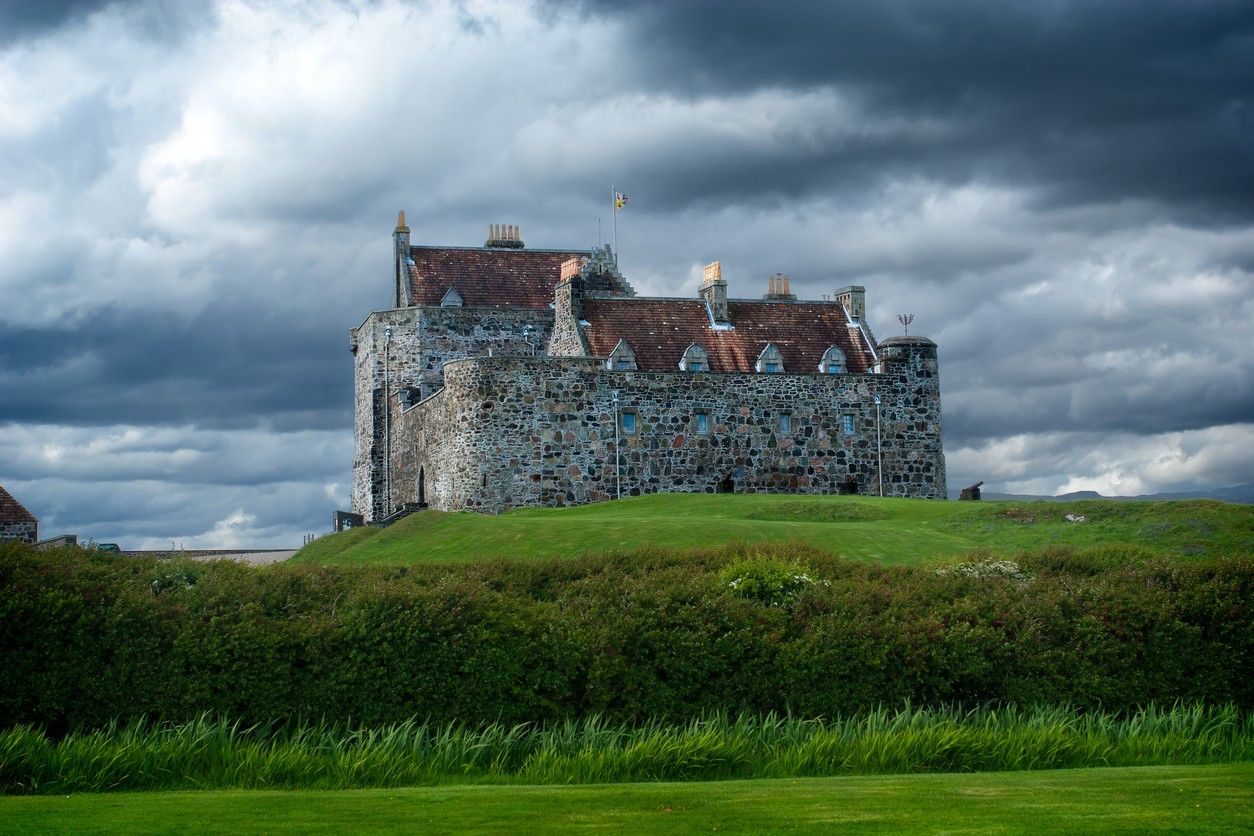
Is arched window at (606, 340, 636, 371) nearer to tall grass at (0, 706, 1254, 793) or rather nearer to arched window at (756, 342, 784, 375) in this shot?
arched window at (756, 342, 784, 375)

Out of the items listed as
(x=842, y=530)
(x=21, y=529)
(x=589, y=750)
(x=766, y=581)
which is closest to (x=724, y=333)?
(x=842, y=530)

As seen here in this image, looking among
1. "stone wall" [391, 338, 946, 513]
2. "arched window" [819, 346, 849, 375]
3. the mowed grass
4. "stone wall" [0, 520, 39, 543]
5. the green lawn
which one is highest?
"arched window" [819, 346, 849, 375]

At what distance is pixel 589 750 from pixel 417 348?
5506cm

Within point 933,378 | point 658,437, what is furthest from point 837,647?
point 933,378

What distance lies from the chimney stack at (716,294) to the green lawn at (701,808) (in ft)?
158

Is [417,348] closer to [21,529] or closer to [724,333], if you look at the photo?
[724,333]

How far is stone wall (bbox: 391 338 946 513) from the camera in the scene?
56.4m

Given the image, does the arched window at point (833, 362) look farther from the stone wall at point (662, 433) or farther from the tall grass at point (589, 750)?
the tall grass at point (589, 750)

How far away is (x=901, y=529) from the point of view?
4066cm

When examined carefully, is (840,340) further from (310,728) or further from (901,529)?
(310,728)

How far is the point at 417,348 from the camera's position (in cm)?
7138

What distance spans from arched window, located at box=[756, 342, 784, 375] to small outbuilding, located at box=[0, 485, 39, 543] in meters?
32.6

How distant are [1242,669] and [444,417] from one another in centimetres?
4110

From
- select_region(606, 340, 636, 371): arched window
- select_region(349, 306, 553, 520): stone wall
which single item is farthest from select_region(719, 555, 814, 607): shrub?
select_region(349, 306, 553, 520): stone wall
